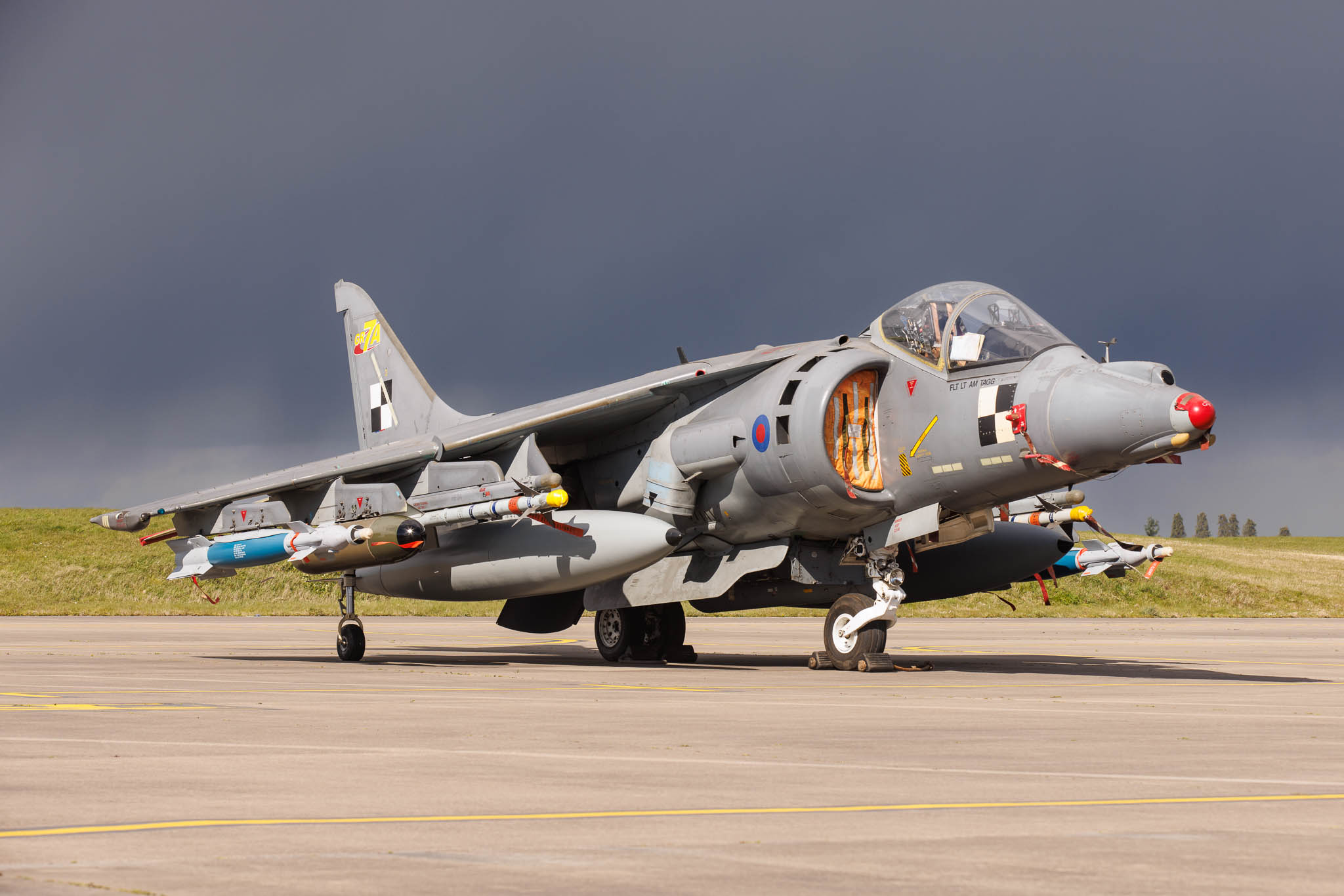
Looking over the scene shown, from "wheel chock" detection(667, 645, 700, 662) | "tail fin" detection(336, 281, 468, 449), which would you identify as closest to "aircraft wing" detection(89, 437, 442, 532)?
"tail fin" detection(336, 281, 468, 449)

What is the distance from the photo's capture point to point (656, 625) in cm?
1933

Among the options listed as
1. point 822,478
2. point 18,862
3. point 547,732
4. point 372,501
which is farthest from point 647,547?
point 18,862

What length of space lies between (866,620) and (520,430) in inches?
212

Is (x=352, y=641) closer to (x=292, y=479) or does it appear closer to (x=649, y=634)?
(x=292, y=479)

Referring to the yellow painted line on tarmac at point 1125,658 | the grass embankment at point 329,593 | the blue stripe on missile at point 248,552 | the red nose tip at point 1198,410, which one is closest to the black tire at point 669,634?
the yellow painted line on tarmac at point 1125,658

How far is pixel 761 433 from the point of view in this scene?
1641 cm

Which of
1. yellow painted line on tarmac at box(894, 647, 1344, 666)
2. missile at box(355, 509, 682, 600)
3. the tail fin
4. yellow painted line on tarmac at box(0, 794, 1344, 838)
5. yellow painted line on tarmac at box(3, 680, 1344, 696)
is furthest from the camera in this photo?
the tail fin

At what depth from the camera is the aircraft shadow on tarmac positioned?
622 inches

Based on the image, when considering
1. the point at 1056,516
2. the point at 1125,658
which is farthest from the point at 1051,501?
the point at 1125,658

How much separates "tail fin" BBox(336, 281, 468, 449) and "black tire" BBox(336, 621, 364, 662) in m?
4.65

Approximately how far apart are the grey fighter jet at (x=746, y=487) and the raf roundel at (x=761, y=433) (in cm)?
3

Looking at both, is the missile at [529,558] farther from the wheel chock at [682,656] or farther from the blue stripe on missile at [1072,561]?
the wheel chock at [682,656]

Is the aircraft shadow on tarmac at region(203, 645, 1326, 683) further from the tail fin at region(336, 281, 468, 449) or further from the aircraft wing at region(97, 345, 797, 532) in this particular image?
the tail fin at region(336, 281, 468, 449)

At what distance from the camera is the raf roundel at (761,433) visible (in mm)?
16312
